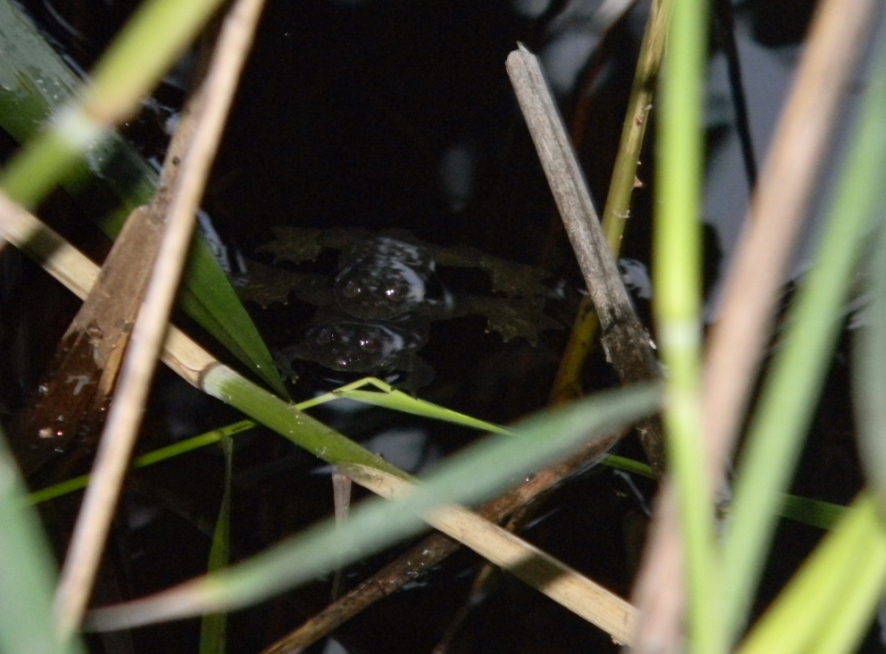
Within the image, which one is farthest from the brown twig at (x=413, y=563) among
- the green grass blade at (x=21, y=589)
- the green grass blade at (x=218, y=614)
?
the green grass blade at (x=21, y=589)

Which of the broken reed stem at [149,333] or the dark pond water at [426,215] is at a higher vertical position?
the broken reed stem at [149,333]

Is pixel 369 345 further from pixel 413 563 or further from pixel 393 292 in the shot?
pixel 413 563

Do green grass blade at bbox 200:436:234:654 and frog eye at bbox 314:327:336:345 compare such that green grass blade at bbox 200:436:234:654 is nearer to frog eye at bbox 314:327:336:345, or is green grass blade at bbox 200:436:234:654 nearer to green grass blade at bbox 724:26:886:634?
frog eye at bbox 314:327:336:345

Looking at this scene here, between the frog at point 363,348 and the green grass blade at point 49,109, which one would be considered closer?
the green grass blade at point 49,109

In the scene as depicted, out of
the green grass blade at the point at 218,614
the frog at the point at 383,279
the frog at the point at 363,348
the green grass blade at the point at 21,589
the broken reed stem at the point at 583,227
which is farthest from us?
the frog at the point at 383,279

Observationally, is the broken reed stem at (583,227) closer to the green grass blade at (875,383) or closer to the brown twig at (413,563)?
the brown twig at (413,563)

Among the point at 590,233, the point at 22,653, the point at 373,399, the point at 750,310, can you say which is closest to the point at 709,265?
the point at 590,233
